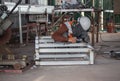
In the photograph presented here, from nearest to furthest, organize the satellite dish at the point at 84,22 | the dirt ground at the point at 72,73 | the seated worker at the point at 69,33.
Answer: the dirt ground at the point at 72,73
the seated worker at the point at 69,33
the satellite dish at the point at 84,22

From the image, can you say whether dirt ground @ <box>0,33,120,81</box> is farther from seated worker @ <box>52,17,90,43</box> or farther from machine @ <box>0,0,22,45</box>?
machine @ <box>0,0,22,45</box>

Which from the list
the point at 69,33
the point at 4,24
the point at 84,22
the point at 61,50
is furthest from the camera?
the point at 84,22

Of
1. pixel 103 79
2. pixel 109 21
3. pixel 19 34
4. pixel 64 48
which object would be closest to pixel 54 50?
pixel 64 48

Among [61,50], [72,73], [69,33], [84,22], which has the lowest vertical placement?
[72,73]

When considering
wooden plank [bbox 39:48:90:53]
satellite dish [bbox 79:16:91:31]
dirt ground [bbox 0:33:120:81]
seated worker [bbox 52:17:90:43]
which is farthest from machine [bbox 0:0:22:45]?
satellite dish [bbox 79:16:91:31]

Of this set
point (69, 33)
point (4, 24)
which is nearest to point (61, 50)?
point (69, 33)

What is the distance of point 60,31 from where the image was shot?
910 cm

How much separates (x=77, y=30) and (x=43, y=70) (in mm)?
2060

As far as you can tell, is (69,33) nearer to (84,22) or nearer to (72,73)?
(84,22)

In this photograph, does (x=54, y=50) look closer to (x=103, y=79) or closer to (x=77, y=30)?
(x=77, y=30)

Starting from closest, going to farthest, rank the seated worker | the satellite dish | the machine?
the machine → the seated worker → the satellite dish

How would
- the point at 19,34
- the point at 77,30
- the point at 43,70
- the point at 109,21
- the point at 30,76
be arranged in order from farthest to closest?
the point at 109,21 < the point at 19,34 < the point at 77,30 < the point at 43,70 < the point at 30,76

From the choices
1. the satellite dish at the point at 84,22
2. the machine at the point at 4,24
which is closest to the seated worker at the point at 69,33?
the satellite dish at the point at 84,22

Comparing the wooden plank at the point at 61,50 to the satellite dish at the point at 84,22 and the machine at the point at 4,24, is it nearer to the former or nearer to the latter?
the machine at the point at 4,24
